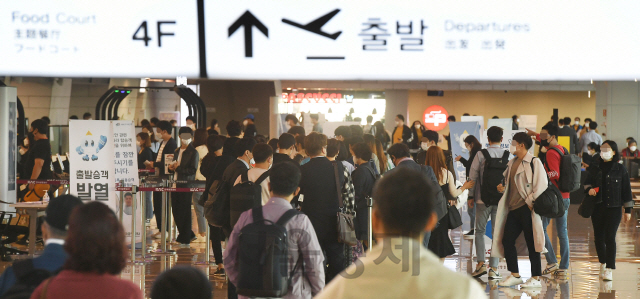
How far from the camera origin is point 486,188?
7461 mm

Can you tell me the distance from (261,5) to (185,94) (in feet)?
38.2

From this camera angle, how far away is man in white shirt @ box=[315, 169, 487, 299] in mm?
1668

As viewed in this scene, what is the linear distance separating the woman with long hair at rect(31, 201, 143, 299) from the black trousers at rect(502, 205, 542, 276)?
17.4 ft

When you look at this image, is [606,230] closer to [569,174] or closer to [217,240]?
[569,174]

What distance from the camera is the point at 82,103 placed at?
21641 millimetres

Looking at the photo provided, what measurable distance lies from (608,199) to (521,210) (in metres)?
1.25

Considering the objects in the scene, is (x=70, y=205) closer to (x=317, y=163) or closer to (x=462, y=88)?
(x=317, y=163)

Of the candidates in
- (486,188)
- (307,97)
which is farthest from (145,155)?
(307,97)

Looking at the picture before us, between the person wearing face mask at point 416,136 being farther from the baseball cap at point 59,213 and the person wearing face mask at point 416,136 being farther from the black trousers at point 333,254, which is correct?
the baseball cap at point 59,213

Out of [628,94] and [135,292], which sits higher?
[628,94]

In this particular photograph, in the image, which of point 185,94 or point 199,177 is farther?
point 185,94

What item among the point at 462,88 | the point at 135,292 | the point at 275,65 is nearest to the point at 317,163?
the point at 275,65

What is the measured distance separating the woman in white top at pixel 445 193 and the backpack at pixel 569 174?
121cm

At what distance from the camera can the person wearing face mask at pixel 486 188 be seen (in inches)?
293
